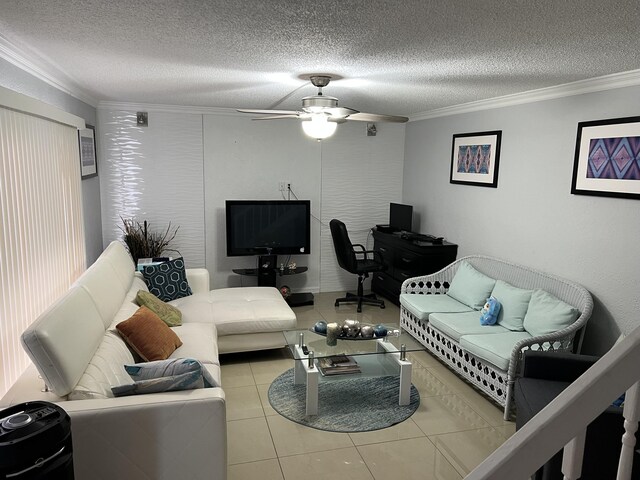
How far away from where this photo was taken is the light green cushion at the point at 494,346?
3.29m

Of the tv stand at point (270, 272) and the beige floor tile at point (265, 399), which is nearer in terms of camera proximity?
the beige floor tile at point (265, 399)

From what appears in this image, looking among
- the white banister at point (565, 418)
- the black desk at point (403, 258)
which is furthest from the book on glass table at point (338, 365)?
the white banister at point (565, 418)

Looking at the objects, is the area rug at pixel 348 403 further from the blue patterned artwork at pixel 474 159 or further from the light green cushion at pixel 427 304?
the blue patterned artwork at pixel 474 159

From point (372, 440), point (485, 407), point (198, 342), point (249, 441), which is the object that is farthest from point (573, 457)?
point (198, 342)

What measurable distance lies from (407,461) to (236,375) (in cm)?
163

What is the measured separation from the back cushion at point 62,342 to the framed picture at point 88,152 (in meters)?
2.06

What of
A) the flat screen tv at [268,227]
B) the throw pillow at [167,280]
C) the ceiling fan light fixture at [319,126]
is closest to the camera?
the ceiling fan light fixture at [319,126]

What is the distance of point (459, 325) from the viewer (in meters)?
3.87

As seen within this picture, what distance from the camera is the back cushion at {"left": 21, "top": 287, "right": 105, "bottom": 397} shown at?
2127 mm

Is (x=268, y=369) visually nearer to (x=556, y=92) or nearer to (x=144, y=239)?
(x=144, y=239)

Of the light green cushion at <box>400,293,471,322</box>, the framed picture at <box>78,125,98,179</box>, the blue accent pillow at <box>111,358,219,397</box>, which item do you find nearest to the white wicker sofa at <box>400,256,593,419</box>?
the light green cushion at <box>400,293,471,322</box>

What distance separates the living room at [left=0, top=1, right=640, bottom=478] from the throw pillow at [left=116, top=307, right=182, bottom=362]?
1.55 m

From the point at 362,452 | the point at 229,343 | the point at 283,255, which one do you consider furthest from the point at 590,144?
the point at 283,255

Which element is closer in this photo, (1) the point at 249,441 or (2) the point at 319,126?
(1) the point at 249,441
